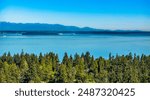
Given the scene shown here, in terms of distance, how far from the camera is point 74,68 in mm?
4141

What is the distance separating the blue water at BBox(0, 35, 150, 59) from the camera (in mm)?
4109

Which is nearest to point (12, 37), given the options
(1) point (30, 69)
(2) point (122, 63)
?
(1) point (30, 69)

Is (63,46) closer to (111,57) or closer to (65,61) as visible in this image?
(65,61)

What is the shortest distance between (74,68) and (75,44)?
20 cm

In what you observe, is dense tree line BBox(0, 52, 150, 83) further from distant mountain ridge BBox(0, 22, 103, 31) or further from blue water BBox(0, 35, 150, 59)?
distant mountain ridge BBox(0, 22, 103, 31)

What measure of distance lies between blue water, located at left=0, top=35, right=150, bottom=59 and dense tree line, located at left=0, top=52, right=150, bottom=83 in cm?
4

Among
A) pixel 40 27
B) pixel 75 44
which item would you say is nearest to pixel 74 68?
pixel 75 44

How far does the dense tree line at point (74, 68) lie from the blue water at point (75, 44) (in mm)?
43

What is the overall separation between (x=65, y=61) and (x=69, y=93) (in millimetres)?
546

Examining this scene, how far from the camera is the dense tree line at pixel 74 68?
3998mm

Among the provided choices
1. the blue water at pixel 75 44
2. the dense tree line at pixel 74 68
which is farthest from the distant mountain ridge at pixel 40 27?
the dense tree line at pixel 74 68

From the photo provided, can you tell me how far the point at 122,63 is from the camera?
4.16 meters

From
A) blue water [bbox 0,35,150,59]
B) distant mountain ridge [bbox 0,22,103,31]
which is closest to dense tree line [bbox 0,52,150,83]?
blue water [bbox 0,35,150,59]

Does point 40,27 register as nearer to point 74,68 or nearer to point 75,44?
point 75,44
